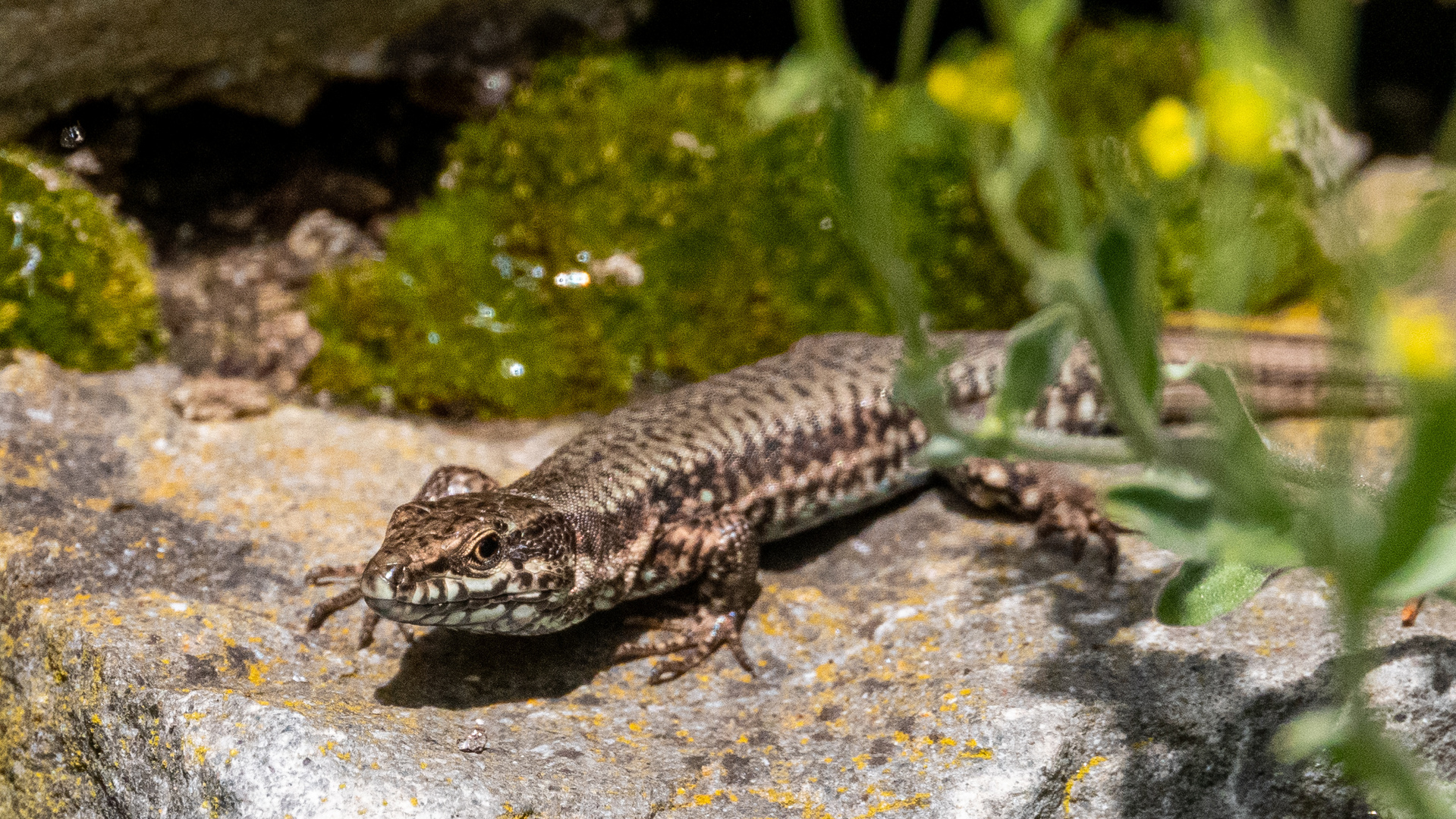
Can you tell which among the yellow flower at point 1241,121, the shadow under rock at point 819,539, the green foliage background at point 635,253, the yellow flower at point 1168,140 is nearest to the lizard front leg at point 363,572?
the green foliage background at point 635,253

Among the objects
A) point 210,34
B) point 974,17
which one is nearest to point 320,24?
point 210,34

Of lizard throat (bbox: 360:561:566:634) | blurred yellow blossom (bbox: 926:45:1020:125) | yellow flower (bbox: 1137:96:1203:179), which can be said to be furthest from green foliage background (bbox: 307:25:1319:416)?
yellow flower (bbox: 1137:96:1203:179)

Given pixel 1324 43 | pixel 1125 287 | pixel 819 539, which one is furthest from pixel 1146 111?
pixel 1324 43

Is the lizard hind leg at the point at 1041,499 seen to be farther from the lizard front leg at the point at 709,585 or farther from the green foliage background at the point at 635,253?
the green foliage background at the point at 635,253

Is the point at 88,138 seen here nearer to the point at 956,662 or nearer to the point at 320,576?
the point at 320,576

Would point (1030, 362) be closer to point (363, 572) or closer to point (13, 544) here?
point (363, 572)

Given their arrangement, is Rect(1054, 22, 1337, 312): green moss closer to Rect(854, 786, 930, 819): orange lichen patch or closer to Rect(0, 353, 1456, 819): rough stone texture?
Rect(0, 353, 1456, 819): rough stone texture

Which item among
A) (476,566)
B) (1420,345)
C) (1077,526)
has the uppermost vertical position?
(1420,345)
